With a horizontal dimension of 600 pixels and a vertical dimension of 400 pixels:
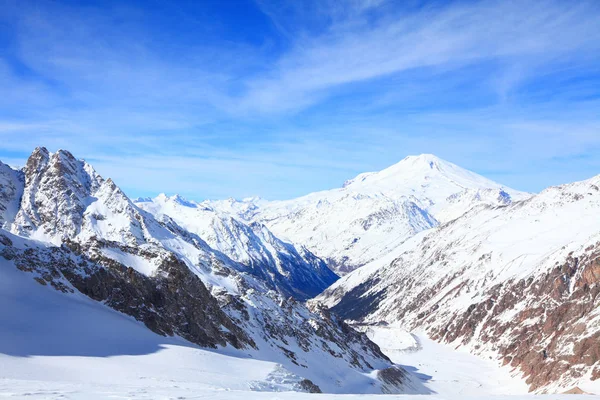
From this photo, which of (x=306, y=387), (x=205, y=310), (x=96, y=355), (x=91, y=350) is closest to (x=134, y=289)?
(x=205, y=310)

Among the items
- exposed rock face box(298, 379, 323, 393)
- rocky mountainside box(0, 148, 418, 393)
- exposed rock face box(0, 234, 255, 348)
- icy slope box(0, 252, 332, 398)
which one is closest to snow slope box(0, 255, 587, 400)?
icy slope box(0, 252, 332, 398)

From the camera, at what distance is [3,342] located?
52.1 meters

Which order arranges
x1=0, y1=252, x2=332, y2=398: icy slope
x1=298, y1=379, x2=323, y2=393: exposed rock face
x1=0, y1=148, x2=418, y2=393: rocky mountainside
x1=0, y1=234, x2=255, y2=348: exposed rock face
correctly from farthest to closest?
x1=0, y1=148, x2=418, y2=393: rocky mountainside < x1=0, y1=234, x2=255, y2=348: exposed rock face < x1=298, y1=379, x2=323, y2=393: exposed rock face < x1=0, y1=252, x2=332, y2=398: icy slope

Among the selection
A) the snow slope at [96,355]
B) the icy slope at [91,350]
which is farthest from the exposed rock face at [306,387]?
the snow slope at [96,355]

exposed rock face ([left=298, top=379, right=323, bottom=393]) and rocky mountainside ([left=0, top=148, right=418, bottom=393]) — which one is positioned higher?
rocky mountainside ([left=0, top=148, right=418, bottom=393])

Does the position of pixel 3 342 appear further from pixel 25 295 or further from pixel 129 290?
pixel 129 290

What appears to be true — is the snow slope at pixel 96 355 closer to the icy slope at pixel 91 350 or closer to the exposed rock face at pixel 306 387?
the icy slope at pixel 91 350

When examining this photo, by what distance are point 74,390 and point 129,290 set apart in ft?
162

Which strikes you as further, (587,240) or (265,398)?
(587,240)

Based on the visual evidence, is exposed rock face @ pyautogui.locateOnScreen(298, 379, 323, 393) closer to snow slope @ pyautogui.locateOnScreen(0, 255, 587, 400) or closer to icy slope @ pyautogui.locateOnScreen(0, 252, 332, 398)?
icy slope @ pyautogui.locateOnScreen(0, 252, 332, 398)

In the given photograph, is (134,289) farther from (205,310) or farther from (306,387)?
(306,387)

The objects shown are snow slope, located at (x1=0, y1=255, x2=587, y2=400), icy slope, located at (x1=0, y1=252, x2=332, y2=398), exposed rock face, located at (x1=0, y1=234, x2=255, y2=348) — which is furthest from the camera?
exposed rock face, located at (x1=0, y1=234, x2=255, y2=348)

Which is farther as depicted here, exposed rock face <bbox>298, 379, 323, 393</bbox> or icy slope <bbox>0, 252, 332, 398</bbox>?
exposed rock face <bbox>298, 379, 323, 393</bbox>

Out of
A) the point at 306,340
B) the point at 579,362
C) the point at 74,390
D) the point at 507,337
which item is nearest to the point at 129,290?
the point at 306,340
